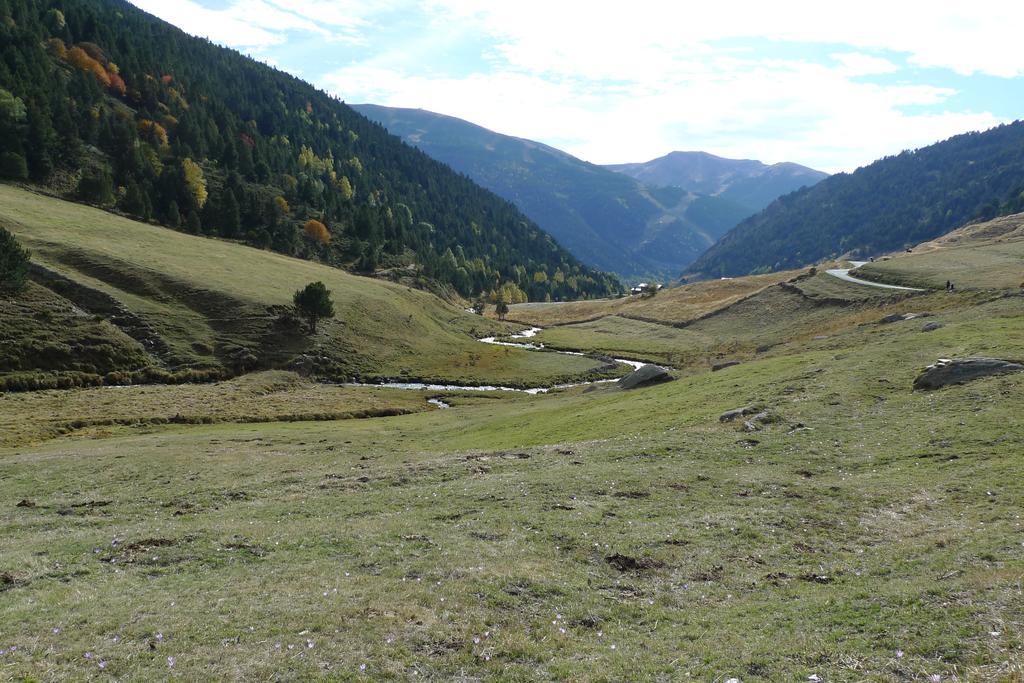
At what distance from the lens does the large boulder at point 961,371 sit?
36406 millimetres

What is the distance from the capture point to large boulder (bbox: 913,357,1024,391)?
1433 inches

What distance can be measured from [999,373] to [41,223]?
125290mm

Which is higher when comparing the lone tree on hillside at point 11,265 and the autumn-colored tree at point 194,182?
the autumn-colored tree at point 194,182

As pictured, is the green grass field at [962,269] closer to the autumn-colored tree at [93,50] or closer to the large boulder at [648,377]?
the large boulder at [648,377]

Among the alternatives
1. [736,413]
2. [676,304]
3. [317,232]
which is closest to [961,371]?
[736,413]

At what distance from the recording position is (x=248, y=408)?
6756cm

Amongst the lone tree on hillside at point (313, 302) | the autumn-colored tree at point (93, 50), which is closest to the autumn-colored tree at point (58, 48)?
the autumn-colored tree at point (93, 50)

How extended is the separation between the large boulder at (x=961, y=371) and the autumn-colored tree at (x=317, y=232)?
6401 inches

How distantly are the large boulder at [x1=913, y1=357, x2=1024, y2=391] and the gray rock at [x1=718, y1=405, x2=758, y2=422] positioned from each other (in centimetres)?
1087

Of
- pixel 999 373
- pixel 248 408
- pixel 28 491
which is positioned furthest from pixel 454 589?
pixel 248 408

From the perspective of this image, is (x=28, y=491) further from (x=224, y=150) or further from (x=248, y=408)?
(x=224, y=150)

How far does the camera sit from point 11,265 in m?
71.2

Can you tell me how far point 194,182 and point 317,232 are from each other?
113 ft

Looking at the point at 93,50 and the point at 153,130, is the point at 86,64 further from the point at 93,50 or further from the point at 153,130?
the point at 153,130
